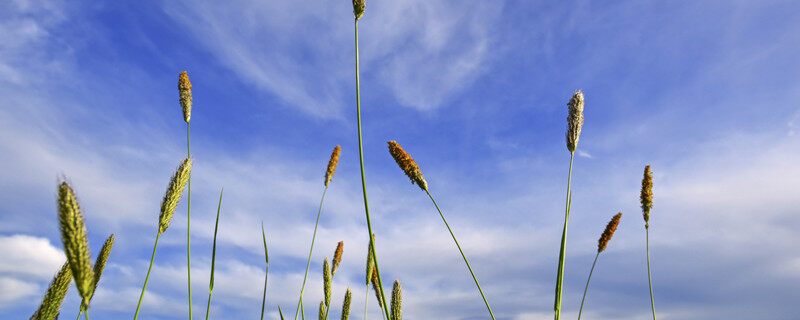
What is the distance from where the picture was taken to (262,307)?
3.97 m

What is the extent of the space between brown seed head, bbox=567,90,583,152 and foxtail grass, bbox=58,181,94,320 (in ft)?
9.88

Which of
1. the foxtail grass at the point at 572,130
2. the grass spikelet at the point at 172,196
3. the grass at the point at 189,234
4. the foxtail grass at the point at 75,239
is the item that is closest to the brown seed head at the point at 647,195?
the grass at the point at 189,234

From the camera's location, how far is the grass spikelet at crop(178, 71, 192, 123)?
206 inches

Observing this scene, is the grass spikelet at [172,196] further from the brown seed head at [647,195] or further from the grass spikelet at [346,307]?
the brown seed head at [647,195]

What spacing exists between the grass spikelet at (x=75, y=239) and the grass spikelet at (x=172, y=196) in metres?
0.88

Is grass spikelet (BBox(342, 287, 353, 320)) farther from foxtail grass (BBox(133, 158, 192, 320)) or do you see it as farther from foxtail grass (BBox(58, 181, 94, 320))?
→ foxtail grass (BBox(58, 181, 94, 320))

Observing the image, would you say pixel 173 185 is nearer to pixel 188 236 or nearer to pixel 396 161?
pixel 188 236

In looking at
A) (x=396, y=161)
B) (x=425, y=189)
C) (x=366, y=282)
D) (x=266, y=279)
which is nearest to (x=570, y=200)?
(x=425, y=189)

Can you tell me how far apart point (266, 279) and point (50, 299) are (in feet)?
5.23

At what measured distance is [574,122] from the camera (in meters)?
3.64

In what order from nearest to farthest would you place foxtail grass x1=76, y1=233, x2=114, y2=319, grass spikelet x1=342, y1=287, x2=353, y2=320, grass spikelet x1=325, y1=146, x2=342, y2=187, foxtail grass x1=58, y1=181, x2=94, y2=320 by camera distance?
foxtail grass x1=58, y1=181, x2=94, y2=320 < foxtail grass x1=76, y1=233, x2=114, y2=319 < grass spikelet x1=342, y1=287, x2=353, y2=320 < grass spikelet x1=325, y1=146, x2=342, y2=187

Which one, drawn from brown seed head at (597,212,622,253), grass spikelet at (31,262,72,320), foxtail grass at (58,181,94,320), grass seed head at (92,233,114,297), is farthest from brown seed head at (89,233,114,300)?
brown seed head at (597,212,622,253)

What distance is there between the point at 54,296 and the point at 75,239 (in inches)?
38.2

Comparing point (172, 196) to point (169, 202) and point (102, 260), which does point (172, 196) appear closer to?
point (169, 202)
